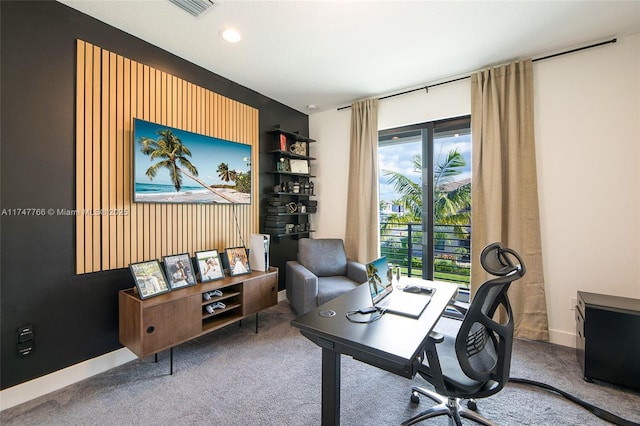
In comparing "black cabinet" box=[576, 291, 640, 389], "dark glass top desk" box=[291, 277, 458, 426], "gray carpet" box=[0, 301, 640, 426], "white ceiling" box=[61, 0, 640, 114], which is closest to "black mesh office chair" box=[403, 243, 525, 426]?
"dark glass top desk" box=[291, 277, 458, 426]

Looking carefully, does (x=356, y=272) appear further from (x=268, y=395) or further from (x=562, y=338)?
(x=562, y=338)

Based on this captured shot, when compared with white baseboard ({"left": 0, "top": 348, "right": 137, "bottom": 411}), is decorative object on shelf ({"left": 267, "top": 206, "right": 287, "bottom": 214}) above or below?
above

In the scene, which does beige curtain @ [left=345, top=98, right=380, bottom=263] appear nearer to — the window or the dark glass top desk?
the window

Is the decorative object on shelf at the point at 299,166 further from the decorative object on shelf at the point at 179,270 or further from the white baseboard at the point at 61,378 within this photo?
the white baseboard at the point at 61,378

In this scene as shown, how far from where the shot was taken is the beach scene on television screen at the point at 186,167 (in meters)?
2.33

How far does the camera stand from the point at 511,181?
270 cm

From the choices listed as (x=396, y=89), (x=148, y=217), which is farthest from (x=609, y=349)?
(x=148, y=217)

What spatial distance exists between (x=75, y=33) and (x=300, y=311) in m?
3.12

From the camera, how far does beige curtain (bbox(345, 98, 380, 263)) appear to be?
3.65m

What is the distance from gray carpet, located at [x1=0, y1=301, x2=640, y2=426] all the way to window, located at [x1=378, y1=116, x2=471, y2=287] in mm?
1231

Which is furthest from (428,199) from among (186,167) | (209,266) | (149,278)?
(149,278)

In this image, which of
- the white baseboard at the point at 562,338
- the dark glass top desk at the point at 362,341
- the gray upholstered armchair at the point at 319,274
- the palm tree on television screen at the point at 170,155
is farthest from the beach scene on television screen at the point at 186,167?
the white baseboard at the point at 562,338

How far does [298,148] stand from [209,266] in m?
2.15

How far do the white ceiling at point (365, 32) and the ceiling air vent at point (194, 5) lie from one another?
0.19 feet
